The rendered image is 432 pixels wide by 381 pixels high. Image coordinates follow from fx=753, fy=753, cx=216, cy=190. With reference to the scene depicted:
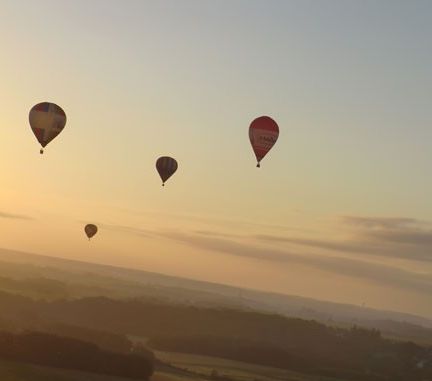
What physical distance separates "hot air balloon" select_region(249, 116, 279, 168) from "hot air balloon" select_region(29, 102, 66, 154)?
597 inches

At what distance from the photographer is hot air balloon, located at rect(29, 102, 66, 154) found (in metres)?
58.0

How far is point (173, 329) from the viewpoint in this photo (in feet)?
600

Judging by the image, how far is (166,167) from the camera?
66688 mm

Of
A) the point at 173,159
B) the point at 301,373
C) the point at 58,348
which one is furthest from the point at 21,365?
the point at 301,373

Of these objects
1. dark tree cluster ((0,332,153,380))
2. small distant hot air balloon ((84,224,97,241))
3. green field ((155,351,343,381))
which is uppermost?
small distant hot air balloon ((84,224,97,241))

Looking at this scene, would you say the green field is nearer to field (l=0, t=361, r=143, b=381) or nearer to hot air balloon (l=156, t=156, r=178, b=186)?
field (l=0, t=361, r=143, b=381)

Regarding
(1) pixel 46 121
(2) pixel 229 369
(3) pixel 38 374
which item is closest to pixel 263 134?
(1) pixel 46 121

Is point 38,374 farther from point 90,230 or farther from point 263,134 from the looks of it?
point 263,134

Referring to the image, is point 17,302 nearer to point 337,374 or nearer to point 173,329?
point 173,329

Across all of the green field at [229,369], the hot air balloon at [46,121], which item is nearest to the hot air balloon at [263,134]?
the hot air balloon at [46,121]

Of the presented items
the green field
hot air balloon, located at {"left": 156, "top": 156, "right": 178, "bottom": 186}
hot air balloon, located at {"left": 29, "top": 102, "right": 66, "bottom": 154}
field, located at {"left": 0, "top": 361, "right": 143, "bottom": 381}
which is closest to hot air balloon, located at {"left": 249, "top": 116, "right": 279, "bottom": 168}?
hot air balloon, located at {"left": 156, "top": 156, "right": 178, "bottom": 186}

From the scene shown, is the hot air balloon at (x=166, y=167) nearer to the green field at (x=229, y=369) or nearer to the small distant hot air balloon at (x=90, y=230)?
the small distant hot air balloon at (x=90, y=230)

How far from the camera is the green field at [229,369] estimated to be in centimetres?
11395

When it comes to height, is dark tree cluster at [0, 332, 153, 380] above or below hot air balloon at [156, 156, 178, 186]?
below
